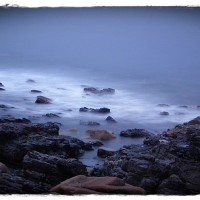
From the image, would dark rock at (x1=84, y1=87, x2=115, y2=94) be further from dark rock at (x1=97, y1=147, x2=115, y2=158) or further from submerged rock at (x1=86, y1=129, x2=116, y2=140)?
dark rock at (x1=97, y1=147, x2=115, y2=158)

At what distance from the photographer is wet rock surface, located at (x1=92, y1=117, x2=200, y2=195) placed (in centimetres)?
317

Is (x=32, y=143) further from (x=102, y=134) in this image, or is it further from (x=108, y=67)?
(x=108, y=67)

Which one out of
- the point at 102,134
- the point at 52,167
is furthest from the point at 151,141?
the point at 52,167

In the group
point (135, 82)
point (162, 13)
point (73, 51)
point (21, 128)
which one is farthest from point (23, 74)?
point (21, 128)

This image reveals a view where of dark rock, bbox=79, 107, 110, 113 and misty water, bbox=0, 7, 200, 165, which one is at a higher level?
misty water, bbox=0, 7, 200, 165

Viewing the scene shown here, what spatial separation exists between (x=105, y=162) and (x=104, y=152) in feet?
3.29

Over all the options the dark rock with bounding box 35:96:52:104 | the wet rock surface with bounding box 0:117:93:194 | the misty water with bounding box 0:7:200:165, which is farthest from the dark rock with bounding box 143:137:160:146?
the dark rock with bounding box 35:96:52:104

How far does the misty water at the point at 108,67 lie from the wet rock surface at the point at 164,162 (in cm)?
52

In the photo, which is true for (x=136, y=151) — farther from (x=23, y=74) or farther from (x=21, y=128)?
(x=23, y=74)

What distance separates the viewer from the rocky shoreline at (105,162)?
103 inches

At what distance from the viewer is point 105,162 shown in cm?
503

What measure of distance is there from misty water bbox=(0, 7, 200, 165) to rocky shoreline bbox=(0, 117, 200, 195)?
0.54 metres

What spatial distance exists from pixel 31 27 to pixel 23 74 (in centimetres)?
71

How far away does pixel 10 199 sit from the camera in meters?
1.64
